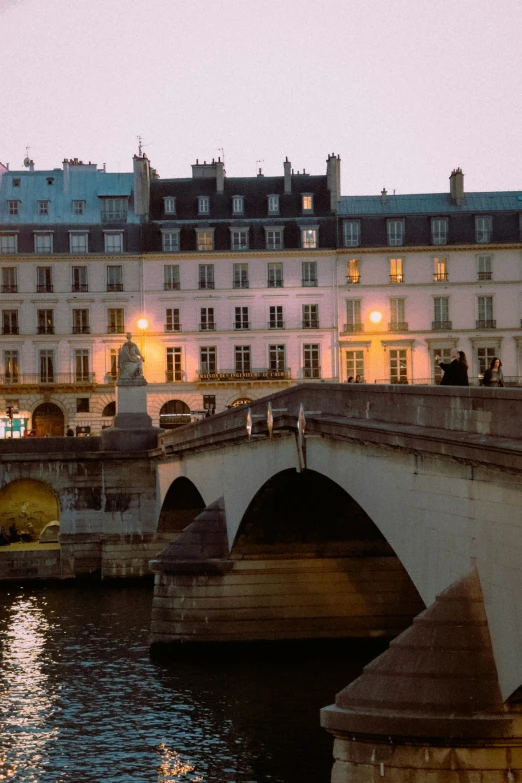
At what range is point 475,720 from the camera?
56.4 ft

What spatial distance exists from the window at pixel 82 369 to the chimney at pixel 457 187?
2355 cm

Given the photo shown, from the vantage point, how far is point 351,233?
286 feet

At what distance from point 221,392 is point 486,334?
15.6 meters

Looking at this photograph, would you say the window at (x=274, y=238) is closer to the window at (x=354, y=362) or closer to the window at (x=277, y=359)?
the window at (x=277, y=359)

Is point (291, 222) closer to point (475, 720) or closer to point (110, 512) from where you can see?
point (110, 512)

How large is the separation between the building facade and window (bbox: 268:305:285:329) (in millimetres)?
118

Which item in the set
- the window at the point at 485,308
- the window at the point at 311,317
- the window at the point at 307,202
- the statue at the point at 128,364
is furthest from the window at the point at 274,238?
the statue at the point at 128,364

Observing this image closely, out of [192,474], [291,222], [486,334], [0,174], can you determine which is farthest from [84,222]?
[192,474]

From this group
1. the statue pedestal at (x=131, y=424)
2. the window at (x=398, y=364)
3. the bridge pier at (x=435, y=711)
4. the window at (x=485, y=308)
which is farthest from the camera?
the window at (x=485, y=308)

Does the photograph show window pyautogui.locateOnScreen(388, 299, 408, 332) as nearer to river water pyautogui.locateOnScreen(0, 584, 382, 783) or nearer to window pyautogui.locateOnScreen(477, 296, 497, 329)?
window pyautogui.locateOnScreen(477, 296, 497, 329)

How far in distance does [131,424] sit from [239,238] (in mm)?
28932

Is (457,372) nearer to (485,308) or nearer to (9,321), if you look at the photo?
(485,308)

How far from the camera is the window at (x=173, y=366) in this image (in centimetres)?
8656

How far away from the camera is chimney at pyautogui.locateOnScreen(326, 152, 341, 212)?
287 ft
